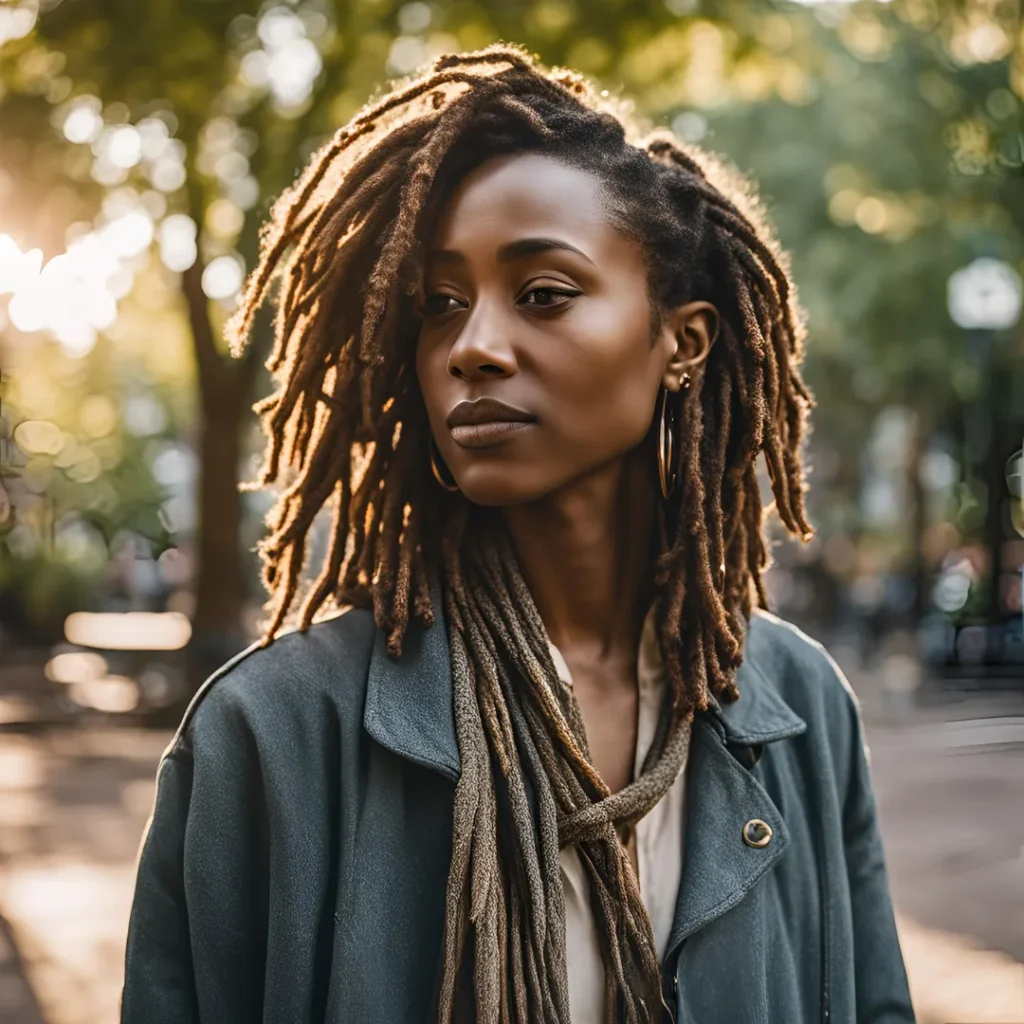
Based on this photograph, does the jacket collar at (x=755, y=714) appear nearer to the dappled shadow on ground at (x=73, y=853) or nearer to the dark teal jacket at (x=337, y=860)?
the dark teal jacket at (x=337, y=860)

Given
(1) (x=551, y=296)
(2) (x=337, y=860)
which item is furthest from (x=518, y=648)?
(1) (x=551, y=296)

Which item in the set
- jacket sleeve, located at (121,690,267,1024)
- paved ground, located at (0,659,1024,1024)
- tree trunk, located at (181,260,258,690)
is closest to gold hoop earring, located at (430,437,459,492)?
jacket sleeve, located at (121,690,267,1024)

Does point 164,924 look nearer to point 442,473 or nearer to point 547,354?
point 442,473

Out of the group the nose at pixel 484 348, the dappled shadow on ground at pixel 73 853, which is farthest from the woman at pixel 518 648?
the dappled shadow on ground at pixel 73 853

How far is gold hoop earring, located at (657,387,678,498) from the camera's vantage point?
239 centimetres

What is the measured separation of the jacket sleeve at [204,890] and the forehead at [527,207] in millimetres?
860

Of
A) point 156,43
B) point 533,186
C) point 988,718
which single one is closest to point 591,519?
point 533,186

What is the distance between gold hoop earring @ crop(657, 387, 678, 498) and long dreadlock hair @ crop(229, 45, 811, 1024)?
0.02 m

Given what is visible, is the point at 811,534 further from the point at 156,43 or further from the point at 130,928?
the point at 156,43

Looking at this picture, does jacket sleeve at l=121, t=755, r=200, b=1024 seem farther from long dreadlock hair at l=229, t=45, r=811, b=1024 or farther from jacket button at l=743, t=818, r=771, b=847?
jacket button at l=743, t=818, r=771, b=847

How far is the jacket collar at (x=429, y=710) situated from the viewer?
207cm

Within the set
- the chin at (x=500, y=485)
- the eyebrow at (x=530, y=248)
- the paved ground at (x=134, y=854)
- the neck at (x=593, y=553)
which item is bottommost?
the paved ground at (x=134, y=854)

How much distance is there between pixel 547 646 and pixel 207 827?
0.63m

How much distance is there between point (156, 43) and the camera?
1020 centimetres
